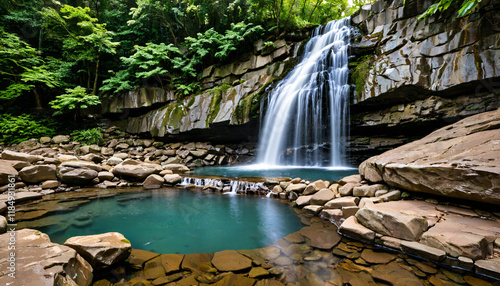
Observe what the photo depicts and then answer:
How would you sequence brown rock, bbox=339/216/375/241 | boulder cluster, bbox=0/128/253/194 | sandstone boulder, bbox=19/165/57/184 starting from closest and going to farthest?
brown rock, bbox=339/216/375/241 → sandstone boulder, bbox=19/165/57/184 → boulder cluster, bbox=0/128/253/194

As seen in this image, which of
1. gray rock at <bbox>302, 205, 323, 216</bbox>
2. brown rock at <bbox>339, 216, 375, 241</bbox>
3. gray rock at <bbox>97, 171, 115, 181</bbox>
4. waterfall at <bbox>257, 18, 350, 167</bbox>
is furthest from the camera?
waterfall at <bbox>257, 18, 350, 167</bbox>

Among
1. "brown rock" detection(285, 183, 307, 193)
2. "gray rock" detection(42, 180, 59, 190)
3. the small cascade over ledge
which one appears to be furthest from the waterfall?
"gray rock" detection(42, 180, 59, 190)

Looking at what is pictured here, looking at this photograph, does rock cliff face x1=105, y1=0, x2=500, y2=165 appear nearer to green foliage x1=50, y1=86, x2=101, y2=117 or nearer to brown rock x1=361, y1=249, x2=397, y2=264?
green foliage x1=50, y1=86, x2=101, y2=117

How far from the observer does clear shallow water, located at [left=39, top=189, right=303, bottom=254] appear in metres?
3.25

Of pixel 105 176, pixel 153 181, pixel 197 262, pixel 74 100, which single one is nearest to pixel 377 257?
pixel 197 262

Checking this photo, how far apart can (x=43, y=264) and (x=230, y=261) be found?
1.84m

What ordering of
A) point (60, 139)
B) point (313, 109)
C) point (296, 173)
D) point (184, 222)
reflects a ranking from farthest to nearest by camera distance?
1. point (60, 139)
2. point (313, 109)
3. point (296, 173)
4. point (184, 222)

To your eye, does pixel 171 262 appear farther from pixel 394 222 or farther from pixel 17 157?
pixel 17 157

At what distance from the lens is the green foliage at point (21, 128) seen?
38.9ft

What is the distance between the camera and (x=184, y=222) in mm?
4207

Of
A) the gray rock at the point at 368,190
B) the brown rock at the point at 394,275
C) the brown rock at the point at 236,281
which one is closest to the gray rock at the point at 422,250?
the brown rock at the point at 394,275

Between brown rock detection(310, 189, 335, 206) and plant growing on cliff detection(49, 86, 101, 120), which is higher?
plant growing on cliff detection(49, 86, 101, 120)

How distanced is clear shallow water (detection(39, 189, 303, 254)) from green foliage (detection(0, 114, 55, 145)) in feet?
39.0

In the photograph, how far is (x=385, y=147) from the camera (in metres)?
9.16
